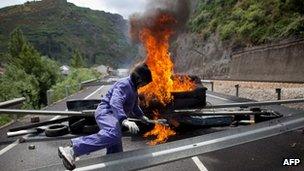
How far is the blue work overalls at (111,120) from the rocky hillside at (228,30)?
23621mm

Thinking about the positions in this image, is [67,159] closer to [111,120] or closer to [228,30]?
[111,120]

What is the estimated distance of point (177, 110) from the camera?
385 inches

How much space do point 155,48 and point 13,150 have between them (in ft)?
19.7

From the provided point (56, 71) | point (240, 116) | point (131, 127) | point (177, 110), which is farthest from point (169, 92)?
point (56, 71)

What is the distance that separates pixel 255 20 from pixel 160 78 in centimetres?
4483

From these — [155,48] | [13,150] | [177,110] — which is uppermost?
[155,48]

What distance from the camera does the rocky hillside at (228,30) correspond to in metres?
45.0

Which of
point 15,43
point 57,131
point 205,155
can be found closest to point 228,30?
point 15,43

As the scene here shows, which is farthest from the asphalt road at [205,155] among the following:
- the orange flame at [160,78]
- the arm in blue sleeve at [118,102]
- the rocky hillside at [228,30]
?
the rocky hillside at [228,30]

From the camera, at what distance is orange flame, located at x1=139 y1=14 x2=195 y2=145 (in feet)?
33.4

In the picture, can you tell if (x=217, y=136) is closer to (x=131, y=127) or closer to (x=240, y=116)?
(x=131, y=127)

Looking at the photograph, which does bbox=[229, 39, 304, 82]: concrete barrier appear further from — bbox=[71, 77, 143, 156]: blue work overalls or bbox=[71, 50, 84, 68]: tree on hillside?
bbox=[71, 50, 84, 68]: tree on hillside

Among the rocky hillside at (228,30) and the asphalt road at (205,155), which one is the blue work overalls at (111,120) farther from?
the rocky hillside at (228,30)

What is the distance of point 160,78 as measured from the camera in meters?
11.4
